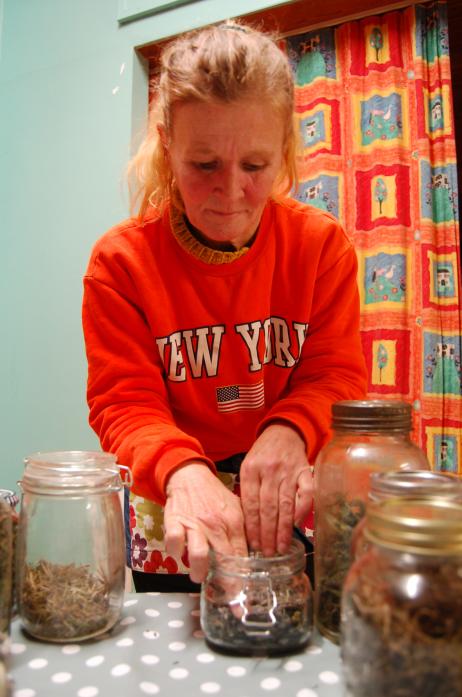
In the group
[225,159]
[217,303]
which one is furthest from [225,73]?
[217,303]

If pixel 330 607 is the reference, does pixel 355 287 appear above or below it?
above

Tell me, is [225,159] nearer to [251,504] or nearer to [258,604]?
[251,504]

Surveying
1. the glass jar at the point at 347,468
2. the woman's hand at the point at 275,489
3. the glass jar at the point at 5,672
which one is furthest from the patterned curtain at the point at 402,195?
the glass jar at the point at 5,672

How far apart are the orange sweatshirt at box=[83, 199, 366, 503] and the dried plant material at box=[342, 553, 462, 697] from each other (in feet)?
1.69

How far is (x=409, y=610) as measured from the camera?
1.18 ft

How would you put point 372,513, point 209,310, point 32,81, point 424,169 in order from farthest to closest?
point 32,81
point 424,169
point 209,310
point 372,513

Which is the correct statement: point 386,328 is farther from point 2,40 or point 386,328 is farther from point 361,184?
point 2,40

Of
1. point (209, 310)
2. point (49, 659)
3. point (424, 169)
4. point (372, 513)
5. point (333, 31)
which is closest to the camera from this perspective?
point (372, 513)

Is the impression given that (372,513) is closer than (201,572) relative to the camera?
Yes

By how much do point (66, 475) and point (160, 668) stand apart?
0.67ft

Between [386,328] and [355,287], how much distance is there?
0.78 m

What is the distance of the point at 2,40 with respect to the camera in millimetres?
2311

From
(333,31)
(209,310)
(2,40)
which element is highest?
(2,40)

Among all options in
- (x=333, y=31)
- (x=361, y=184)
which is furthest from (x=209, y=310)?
(x=333, y=31)
